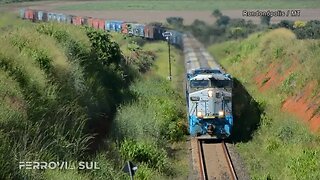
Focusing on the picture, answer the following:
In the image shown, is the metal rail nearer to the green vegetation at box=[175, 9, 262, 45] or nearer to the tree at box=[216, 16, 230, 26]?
the green vegetation at box=[175, 9, 262, 45]

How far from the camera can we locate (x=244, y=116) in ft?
86.9

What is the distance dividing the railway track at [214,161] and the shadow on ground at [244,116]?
1443mm

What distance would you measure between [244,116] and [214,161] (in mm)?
6711

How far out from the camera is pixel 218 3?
164 feet

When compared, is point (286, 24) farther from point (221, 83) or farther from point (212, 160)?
point (212, 160)

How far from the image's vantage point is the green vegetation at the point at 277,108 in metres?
17.9

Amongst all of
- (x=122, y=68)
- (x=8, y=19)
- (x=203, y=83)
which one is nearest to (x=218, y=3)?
(x=122, y=68)

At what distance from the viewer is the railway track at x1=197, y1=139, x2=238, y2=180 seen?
18281 millimetres

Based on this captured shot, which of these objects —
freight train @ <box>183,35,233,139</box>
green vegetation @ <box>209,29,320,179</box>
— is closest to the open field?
green vegetation @ <box>209,29,320,179</box>

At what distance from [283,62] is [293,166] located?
68.1 ft

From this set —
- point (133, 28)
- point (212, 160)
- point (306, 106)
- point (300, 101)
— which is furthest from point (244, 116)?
point (133, 28)

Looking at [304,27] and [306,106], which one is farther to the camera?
[304,27]

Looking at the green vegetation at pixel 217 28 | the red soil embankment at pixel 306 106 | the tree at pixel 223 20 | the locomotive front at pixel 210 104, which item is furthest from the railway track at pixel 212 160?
the tree at pixel 223 20

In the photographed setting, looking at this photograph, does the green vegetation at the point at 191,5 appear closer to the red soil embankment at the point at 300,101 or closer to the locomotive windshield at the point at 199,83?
the red soil embankment at the point at 300,101
